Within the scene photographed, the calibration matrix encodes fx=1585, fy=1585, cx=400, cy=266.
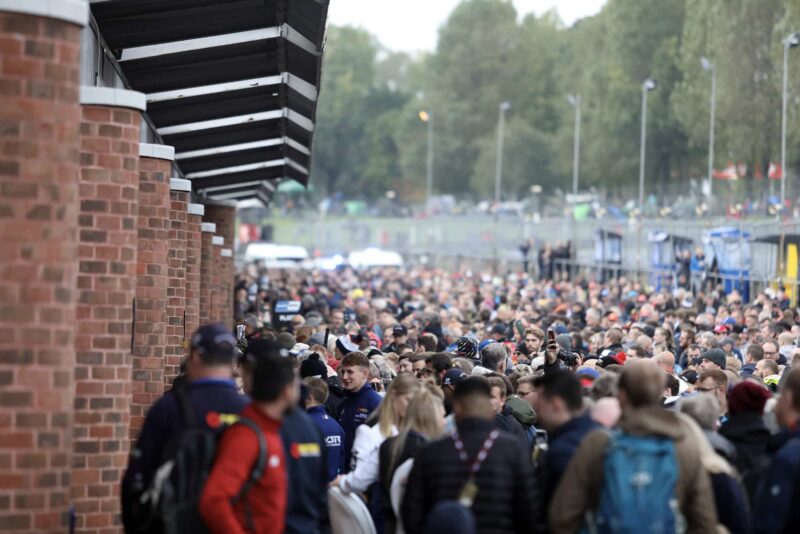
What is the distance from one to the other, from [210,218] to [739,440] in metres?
19.6

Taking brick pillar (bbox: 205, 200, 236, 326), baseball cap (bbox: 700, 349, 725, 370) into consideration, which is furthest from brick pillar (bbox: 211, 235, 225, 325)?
baseball cap (bbox: 700, 349, 725, 370)

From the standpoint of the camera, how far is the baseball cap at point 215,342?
24.2ft

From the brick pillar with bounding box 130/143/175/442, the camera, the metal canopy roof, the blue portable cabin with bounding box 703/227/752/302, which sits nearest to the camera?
the brick pillar with bounding box 130/143/175/442

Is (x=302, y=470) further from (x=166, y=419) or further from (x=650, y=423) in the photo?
(x=650, y=423)

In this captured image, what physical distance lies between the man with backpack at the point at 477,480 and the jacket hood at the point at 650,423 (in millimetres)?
606

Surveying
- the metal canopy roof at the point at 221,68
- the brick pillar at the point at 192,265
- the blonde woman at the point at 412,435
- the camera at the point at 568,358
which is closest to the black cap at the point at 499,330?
the metal canopy roof at the point at 221,68

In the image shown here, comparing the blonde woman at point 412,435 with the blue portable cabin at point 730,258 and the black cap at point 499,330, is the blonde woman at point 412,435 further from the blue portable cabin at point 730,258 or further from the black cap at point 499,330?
the blue portable cabin at point 730,258

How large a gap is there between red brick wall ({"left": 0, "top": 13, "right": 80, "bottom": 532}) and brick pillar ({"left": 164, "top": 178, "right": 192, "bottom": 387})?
7407mm

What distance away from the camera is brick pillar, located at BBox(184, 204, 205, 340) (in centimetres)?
1736

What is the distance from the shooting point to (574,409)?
7637mm

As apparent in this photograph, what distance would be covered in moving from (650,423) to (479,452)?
88 centimetres

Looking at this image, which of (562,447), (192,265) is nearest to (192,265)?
(192,265)

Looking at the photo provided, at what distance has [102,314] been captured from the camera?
925 centimetres

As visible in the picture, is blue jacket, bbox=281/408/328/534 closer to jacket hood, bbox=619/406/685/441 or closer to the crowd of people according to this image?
the crowd of people
